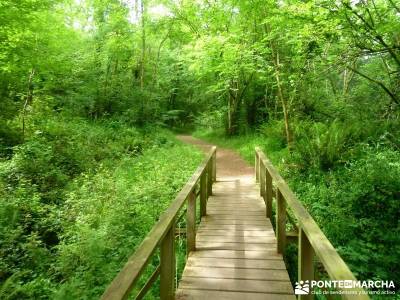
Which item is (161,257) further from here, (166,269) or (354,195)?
(354,195)

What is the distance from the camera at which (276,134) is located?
14.4m

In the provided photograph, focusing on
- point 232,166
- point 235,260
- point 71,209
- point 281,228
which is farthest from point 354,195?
point 232,166

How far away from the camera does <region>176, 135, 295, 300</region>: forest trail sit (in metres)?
3.64

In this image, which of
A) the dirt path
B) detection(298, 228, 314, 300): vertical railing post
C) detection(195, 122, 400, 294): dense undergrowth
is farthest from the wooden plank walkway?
the dirt path

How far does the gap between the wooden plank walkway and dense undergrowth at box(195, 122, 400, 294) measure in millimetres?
996

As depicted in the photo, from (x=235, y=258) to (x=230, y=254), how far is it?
0.16 metres

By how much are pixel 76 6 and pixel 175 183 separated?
812 inches

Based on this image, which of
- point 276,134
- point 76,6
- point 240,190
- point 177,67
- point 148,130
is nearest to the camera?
point 240,190

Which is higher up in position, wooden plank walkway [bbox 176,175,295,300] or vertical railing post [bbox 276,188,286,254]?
vertical railing post [bbox 276,188,286,254]

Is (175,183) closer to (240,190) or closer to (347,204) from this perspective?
(240,190)

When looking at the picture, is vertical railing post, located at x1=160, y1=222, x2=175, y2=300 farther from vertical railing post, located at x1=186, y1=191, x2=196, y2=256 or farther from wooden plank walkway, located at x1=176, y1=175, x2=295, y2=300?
vertical railing post, located at x1=186, y1=191, x2=196, y2=256

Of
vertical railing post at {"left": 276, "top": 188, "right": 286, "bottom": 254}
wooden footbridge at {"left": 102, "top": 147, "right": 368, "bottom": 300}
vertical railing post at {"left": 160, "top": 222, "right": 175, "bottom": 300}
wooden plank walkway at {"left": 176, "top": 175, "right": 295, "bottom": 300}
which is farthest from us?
vertical railing post at {"left": 276, "top": 188, "right": 286, "bottom": 254}

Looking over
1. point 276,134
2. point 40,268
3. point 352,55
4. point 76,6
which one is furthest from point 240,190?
point 76,6

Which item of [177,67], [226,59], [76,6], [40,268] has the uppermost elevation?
[76,6]
